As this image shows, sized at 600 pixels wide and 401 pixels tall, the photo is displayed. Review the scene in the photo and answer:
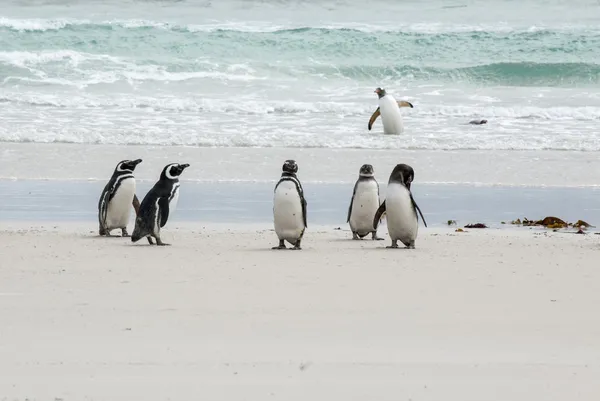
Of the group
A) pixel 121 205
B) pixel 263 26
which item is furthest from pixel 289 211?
pixel 263 26

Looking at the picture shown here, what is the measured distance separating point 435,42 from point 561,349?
25675 millimetres

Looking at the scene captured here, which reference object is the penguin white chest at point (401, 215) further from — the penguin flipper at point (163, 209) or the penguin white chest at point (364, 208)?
the penguin flipper at point (163, 209)

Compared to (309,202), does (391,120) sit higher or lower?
higher

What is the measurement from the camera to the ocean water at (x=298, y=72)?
16.1 metres

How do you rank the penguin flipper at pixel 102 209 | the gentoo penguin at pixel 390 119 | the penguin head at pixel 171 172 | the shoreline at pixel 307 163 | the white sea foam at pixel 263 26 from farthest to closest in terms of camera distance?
1. the white sea foam at pixel 263 26
2. the gentoo penguin at pixel 390 119
3. the shoreline at pixel 307 163
4. the penguin flipper at pixel 102 209
5. the penguin head at pixel 171 172

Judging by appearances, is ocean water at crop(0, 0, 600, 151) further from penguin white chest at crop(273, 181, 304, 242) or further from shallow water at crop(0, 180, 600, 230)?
penguin white chest at crop(273, 181, 304, 242)

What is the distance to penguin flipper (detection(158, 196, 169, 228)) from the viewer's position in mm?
7676

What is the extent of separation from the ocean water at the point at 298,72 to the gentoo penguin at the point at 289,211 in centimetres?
709

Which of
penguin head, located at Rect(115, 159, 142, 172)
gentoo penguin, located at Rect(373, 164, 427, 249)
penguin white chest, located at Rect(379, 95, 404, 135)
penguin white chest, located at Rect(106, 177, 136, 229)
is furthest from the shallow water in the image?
penguin white chest, located at Rect(379, 95, 404, 135)

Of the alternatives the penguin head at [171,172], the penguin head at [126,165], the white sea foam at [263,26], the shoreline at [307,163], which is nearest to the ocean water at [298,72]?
the white sea foam at [263,26]

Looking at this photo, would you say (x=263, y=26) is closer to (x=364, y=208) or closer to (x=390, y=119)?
(x=390, y=119)

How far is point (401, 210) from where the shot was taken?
7.62m

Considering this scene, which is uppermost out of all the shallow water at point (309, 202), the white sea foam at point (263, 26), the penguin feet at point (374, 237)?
the white sea foam at point (263, 26)

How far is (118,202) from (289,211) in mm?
1470
